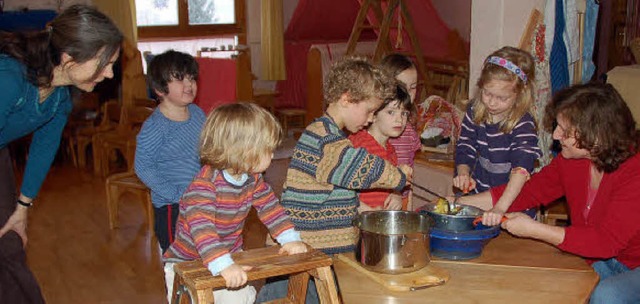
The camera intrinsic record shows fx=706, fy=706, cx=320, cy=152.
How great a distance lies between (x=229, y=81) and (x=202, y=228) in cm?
423

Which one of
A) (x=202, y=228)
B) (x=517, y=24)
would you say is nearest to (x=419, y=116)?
(x=517, y=24)

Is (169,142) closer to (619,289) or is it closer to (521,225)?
(521,225)

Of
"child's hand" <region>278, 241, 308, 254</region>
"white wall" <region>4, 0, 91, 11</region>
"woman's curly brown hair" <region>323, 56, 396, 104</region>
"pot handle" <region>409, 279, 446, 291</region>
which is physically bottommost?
"pot handle" <region>409, 279, 446, 291</region>

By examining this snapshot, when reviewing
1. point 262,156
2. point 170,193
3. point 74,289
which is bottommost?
point 74,289

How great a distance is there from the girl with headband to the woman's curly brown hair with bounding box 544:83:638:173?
37 centimetres

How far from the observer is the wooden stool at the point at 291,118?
7.89 m

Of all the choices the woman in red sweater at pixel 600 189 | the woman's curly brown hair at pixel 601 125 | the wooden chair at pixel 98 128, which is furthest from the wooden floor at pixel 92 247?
the woman's curly brown hair at pixel 601 125

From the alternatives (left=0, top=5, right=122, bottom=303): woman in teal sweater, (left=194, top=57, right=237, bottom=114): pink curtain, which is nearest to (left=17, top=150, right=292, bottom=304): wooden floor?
(left=194, top=57, right=237, bottom=114): pink curtain

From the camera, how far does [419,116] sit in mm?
4090

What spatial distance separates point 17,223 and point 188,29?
5.78m

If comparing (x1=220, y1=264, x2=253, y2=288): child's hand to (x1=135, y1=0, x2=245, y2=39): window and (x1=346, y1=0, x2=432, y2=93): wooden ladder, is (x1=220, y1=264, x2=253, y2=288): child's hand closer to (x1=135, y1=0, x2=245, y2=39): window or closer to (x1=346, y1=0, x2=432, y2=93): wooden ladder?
(x1=346, y1=0, x2=432, y2=93): wooden ladder

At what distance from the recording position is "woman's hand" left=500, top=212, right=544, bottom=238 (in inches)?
84.5

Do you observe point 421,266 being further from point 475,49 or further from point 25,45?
point 475,49

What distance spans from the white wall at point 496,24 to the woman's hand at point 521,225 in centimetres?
178
